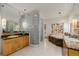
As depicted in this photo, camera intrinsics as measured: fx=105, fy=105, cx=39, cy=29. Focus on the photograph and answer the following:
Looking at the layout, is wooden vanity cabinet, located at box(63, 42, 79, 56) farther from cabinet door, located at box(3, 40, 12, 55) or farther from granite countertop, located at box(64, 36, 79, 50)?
cabinet door, located at box(3, 40, 12, 55)

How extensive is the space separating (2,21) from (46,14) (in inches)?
27.9

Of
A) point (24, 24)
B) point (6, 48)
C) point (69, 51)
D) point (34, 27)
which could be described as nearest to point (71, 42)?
point (69, 51)

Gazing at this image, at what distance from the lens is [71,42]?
1.73 meters

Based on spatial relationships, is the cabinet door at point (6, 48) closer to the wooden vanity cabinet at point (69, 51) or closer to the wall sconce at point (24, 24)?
the wall sconce at point (24, 24)

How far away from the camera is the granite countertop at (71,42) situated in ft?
5.20

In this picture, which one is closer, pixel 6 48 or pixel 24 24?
pixel 24 24

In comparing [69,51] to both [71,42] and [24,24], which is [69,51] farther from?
[24,24]

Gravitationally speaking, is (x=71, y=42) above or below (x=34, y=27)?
below

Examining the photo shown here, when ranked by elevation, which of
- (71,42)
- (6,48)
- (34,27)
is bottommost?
(6,48)

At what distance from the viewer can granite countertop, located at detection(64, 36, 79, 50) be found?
159 centimetres

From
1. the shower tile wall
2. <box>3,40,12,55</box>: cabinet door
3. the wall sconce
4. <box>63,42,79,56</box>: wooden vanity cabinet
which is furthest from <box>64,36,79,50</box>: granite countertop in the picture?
<box>3,40,12,55</box>: cabinet door

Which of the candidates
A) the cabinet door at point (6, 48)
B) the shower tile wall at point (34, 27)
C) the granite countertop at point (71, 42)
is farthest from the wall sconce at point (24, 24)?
the granite countertop at point (71, 42)

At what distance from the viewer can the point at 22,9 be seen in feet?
5.31

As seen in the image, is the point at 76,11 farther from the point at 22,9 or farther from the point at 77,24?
the point at 22,9
